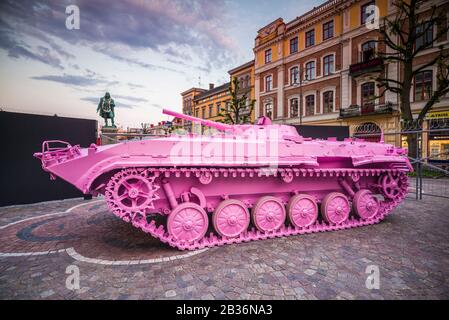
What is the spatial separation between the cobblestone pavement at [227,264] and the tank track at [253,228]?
171mm

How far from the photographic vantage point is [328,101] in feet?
85.5

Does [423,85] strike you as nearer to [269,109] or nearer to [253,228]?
[269,109]

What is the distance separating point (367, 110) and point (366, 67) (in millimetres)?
4041

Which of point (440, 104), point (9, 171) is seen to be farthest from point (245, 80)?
point (9, 171)

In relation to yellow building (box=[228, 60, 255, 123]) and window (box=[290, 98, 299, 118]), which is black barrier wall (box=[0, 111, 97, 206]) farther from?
yellow building (box=[228, 60, 255, 123])

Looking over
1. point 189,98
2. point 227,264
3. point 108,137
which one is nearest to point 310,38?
point 108,137

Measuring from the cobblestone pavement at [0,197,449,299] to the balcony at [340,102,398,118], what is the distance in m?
18.5

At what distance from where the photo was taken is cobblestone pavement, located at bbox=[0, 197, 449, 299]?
3.10 m

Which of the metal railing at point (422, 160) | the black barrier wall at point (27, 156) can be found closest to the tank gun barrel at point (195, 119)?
the metal railing at point (422, 160)

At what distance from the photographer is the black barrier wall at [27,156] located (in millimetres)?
7953

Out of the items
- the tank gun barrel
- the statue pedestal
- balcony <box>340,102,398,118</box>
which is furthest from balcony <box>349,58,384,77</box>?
the statue pedestal

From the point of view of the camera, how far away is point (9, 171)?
26.4 ft
